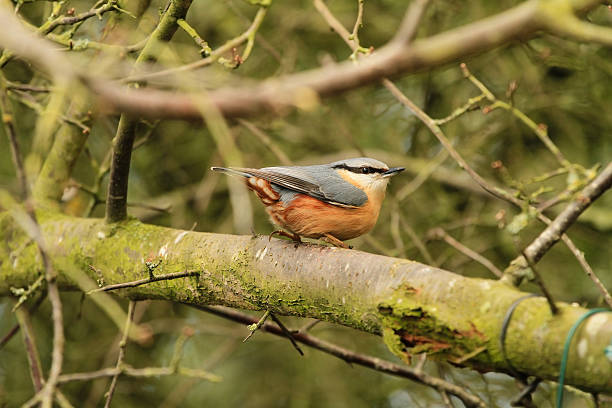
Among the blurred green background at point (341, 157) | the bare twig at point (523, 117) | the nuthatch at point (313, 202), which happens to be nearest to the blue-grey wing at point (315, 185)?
the nuthatch at point (313, 202)

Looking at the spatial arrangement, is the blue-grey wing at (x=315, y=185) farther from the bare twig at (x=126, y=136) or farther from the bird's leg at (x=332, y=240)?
the bare twig at (x=126, y=136)

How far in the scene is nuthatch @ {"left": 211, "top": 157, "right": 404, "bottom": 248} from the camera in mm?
3426

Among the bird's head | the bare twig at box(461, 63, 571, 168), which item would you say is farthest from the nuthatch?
the bare twig at box(461, 63, 571, 168)

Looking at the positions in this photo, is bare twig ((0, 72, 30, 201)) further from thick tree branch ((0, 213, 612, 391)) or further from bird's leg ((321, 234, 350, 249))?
bird's leg ((321, 234, 350, 249))

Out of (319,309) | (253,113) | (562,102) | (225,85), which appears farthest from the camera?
(562,102)

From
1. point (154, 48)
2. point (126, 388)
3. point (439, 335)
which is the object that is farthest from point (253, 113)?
point (126, 388)

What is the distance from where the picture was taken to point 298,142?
18.1ft

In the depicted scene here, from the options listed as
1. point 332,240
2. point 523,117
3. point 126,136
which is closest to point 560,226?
point 523,117

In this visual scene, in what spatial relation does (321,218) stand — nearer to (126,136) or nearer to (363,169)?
(363,169)

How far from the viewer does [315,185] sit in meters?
3.50

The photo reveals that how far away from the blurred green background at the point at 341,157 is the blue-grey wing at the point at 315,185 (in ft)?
3.81

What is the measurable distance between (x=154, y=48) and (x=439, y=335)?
65.3 inches

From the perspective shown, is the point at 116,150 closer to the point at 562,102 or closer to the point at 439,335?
the point at 439,335

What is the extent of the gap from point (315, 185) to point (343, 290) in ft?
3.96
